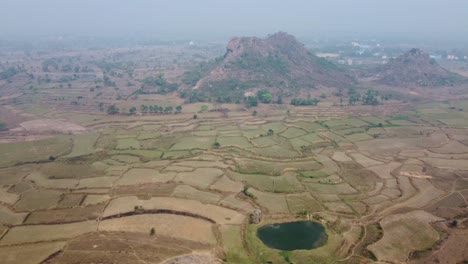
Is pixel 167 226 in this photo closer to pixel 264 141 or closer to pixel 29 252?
pixel 29 252

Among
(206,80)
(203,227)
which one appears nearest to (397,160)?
(203,227)

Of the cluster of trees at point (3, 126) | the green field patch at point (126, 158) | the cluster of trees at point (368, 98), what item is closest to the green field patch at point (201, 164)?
the green field patch at point (126, 158)

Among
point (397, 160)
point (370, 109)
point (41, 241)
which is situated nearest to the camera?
point (41, 241)

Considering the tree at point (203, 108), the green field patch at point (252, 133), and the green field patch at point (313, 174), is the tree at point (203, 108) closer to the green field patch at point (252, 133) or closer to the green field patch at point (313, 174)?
the green field patch at point (252, 133)

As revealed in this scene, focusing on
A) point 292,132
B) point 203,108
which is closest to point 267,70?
point 203,108

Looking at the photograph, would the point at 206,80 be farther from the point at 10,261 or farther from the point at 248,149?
the point at 10,261

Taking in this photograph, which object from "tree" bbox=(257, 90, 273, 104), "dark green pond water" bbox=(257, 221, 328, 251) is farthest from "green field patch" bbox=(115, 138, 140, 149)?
"tree" bbox=(257, 90, 273, 104)
